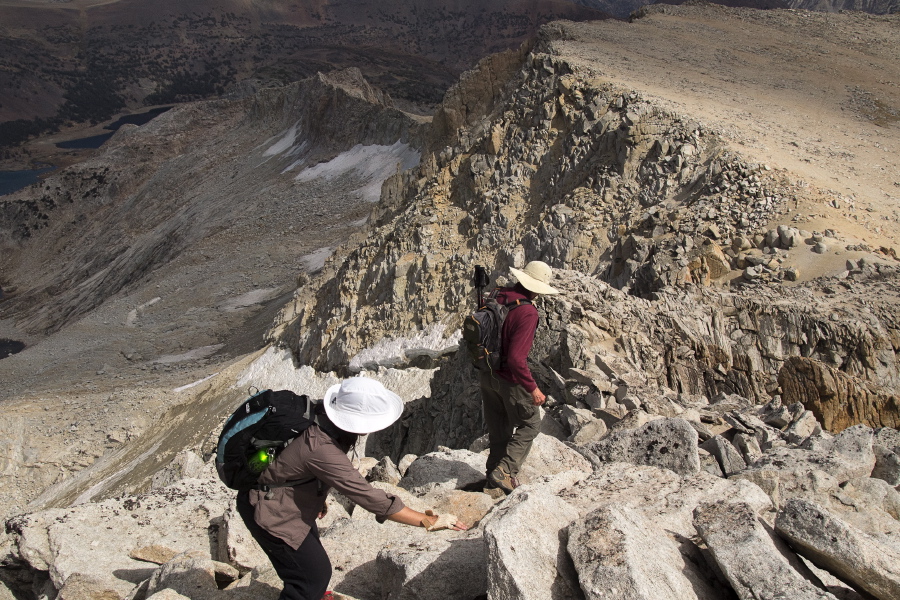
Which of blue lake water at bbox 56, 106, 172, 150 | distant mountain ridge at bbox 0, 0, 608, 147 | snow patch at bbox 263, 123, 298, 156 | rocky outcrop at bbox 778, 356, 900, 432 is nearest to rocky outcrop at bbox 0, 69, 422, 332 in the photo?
snow patch at bbox 263, 123, 298, 156

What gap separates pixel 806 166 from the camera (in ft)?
37.6

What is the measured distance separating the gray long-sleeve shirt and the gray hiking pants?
1.66 m

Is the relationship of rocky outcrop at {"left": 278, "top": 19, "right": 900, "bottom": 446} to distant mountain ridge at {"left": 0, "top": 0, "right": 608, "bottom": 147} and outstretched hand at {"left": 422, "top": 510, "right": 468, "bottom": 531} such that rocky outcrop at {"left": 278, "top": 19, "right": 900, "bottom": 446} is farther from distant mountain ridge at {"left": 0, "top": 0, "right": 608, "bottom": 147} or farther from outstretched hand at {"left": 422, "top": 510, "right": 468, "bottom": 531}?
distant mountain ridge at {"left": 0, "top": 0, "right": 608, "bottom": 147}

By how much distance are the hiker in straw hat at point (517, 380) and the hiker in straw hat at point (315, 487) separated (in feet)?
5.03

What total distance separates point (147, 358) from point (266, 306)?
15.5ft

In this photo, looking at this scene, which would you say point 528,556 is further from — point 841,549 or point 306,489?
point 841,549

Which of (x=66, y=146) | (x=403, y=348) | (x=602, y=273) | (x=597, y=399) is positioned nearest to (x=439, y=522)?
(x=597, y=399)

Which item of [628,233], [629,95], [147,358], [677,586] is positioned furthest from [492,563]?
[147,358]

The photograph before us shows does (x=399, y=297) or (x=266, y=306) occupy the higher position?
(x=399, y=297)

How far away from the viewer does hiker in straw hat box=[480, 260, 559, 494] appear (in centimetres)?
475

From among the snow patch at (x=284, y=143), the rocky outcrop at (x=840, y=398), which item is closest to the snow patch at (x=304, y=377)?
the rocky outcrop at (x=840, y=398)

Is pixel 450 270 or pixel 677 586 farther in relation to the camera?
pixel 450 270

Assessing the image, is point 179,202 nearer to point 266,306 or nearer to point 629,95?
point 266,306

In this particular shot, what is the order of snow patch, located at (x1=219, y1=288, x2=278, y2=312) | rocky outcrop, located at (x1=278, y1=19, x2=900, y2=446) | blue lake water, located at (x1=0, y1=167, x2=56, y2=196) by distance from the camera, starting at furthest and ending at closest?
1. blue lake water, located at (x1=0, y1=167, x2=56, y2=196)
2. snow patch, located at (x1=219, y1=288, x2=278, y2=312)
3. rocky outcrop, located at (x1=278, y1=19, x2=900, y2=446)
